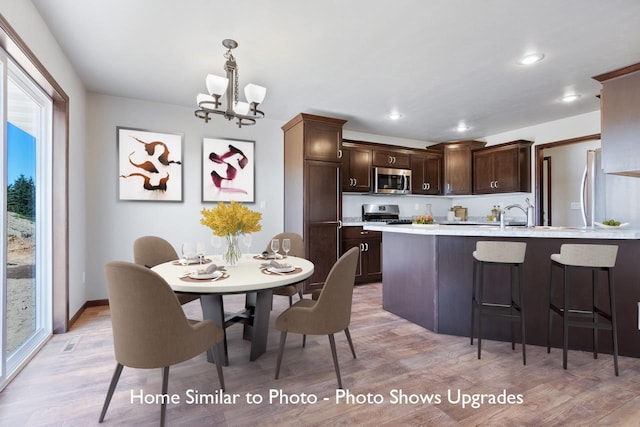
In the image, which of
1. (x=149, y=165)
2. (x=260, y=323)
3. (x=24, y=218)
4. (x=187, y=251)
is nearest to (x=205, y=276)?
(x=187, y=251)

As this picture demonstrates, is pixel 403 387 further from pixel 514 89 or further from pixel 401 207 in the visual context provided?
pixel 401 207

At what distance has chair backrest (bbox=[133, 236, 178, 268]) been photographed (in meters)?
2.66

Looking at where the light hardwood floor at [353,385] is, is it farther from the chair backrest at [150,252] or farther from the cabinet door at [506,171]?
A: the cabinet door at [506,171]

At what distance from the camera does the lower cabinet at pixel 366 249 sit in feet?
15.1

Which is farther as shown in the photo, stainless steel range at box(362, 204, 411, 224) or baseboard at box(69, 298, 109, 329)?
stainless steel range at box(362, 204, 411, 224)

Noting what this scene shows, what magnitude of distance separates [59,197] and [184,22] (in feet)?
6.19

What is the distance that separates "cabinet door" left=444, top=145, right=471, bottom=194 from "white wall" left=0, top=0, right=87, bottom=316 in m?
5.51

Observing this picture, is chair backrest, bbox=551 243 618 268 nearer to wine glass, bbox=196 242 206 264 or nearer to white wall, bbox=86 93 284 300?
wine glass, bbox=196 242 206 264

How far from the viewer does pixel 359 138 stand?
5398 mm

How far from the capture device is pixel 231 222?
2199mm

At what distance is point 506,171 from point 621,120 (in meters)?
2.60

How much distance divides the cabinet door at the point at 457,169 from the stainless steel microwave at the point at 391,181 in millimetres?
882

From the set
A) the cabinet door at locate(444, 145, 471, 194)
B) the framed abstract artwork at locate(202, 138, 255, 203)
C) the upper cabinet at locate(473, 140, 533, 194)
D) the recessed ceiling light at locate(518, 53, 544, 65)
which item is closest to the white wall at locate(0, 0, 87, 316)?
the framed abstract artwork at locate(202, 138, 255, 203)

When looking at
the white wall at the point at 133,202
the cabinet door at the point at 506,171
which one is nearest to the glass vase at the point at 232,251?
the white wall at the point at 133,202
